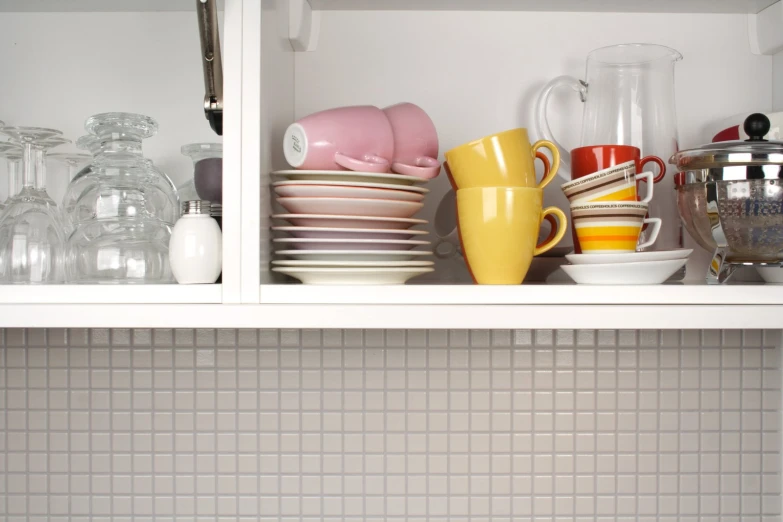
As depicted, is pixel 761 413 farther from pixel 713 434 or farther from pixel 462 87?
pixel 462 87

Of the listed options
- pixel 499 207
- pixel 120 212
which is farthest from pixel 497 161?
pixel 120 212

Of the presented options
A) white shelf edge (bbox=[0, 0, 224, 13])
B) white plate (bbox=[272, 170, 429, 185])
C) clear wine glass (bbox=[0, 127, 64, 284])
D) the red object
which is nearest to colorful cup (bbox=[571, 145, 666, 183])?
the red object

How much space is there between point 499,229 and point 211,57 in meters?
0.40

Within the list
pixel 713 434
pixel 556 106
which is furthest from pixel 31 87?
pixel 713 434

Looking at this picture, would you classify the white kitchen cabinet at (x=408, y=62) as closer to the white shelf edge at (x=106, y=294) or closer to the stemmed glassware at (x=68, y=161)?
the stemmed glassware at (x=68, y=161)

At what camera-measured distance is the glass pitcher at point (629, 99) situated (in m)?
0.93

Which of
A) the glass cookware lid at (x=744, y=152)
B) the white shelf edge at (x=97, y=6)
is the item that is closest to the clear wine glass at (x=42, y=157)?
the white shelf edge at (x=97, y=6)

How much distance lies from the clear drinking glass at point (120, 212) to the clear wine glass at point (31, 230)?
24 millimetres

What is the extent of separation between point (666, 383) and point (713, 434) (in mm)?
114

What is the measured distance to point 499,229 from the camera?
2.59 ft

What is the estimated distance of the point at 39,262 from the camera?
83 centimetres

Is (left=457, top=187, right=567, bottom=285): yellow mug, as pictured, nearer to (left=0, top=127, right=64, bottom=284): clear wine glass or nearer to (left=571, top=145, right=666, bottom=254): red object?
(left=571, top=145, right=666, bottom=254): red object

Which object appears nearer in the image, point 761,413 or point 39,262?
point 39,262

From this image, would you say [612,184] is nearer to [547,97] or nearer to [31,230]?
[547,97]
